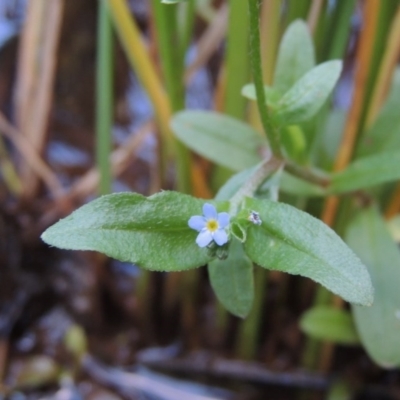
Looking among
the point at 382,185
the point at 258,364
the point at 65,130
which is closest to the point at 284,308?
the point at 258,364

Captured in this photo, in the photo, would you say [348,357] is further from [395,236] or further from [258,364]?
[395,236]

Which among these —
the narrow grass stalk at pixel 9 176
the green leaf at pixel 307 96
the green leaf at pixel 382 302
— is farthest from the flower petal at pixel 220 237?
the narrow grass stalk at pixel 9 176

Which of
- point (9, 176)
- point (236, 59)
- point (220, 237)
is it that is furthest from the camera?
point (9, 176)

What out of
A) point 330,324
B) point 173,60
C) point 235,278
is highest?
point 173,60

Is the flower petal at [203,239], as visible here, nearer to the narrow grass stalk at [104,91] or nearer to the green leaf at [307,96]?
the green leaf at [307,96]

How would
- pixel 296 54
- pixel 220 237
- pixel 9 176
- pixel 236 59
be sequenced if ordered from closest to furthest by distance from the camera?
pixel 220 237, pixel 296 54, pixel 236 59, pixel 9 176

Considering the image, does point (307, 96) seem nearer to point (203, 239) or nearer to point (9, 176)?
point (203, 239)

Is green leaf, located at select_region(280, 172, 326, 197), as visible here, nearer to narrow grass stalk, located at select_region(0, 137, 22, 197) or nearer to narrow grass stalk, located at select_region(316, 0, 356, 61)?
narrow grass stalk, located at select_region(316, 0, 356, 61)

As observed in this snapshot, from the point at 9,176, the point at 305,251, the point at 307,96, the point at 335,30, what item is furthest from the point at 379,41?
the point at 9,176
